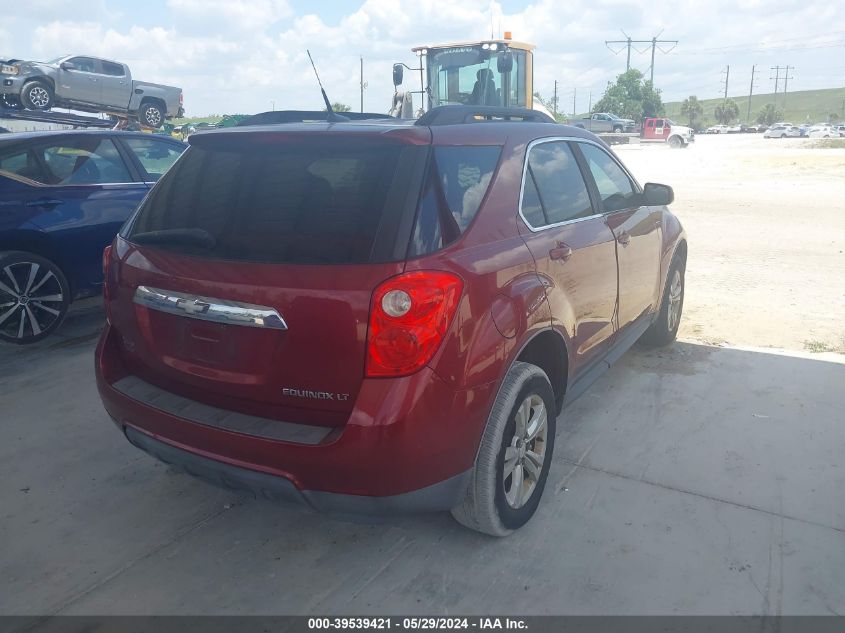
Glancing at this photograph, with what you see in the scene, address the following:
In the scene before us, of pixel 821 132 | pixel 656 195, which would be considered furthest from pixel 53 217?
pixel 821 132

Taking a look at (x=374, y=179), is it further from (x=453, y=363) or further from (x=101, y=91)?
(x=101, y=91)

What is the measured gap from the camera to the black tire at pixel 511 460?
273cm

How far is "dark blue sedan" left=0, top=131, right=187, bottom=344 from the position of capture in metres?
5.43

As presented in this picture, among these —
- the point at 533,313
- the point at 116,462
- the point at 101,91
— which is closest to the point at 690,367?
the point at 533,313

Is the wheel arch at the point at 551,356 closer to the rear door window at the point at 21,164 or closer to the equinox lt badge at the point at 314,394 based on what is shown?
the equinox lt badge at the point at 314,394

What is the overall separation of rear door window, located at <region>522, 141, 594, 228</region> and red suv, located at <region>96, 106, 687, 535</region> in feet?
0.11

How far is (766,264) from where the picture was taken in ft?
27.9

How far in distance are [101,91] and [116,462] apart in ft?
60.3

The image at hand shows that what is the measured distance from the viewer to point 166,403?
277cm

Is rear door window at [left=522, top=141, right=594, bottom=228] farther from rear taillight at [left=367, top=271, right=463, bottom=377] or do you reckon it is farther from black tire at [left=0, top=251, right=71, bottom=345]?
black tire at [left=0, top=251, right=71, bottom=345]

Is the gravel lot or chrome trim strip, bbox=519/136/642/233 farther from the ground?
chrome trim strip, bbox=519/136/642/233

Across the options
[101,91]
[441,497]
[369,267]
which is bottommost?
[441,497]

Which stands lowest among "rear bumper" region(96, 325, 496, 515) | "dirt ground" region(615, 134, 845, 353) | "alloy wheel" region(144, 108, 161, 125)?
"dirt ground" region(615, 134, 845, 353)

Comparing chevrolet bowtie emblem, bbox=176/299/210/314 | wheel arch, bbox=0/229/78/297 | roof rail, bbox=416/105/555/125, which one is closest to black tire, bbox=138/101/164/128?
wheel arch, bbox=0/229/78/297
